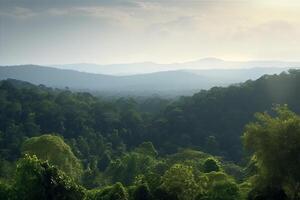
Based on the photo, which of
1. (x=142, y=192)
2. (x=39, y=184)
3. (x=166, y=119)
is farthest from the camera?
(x=166, y=119)

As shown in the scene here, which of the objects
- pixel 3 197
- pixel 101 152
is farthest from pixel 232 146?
pixel 3 197

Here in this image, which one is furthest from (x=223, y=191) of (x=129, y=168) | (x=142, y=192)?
(x=129, y=168)

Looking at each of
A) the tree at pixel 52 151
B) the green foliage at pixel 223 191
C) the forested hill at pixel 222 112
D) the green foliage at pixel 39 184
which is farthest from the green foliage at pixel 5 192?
the forested hill at pixel 222 112

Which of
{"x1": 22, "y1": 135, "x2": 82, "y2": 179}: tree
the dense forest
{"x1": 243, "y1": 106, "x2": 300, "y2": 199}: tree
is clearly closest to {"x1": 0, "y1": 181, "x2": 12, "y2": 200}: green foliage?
the dense forest

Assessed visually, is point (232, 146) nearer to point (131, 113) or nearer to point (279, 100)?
point (279, 100)

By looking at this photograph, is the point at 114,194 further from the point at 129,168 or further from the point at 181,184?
the point at 129,168

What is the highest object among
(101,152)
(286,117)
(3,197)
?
(286,117)
